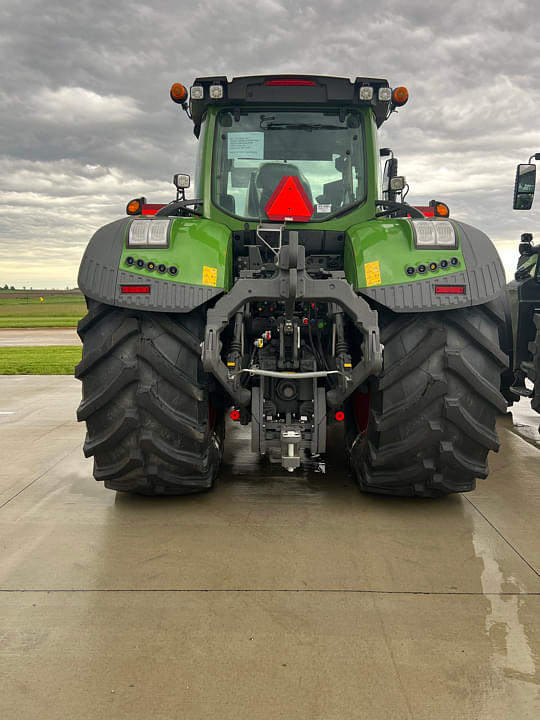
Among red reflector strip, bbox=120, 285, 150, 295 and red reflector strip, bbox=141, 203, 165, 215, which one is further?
red reflector strip, bbox=141, 203, 165, 215

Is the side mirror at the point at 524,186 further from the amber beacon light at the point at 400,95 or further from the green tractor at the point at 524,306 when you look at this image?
the amber beacon light at the point at 400,95

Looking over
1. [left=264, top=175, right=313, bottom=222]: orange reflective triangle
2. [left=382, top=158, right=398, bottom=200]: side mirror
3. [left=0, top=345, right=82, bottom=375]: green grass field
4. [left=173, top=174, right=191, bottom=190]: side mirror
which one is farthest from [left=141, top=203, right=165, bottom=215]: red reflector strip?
[left=0, top=345, right=82, bottom=375]: green grass field

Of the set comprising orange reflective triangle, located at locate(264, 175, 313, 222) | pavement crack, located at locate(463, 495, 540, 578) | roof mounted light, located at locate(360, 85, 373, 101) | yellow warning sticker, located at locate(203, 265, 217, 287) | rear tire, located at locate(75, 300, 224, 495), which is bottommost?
pavement crack, located at locate(463, 495, 540, 578)

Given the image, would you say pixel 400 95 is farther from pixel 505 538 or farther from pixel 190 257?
pixel 505 538

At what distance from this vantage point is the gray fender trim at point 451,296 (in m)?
3.18

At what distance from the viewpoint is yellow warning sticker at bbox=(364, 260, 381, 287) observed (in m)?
3.25

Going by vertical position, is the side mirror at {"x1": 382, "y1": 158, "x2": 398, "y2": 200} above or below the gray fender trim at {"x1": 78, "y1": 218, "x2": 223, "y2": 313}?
above

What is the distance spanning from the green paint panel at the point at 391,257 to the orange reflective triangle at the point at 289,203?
66cm

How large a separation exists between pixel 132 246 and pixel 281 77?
172 cm

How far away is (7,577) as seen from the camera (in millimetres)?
2811

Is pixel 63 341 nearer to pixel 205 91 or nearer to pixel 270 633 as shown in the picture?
pixel 205 91

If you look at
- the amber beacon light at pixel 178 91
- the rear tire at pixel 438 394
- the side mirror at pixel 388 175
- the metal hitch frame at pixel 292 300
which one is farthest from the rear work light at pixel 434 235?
the amber beacon light at pixel 178 91

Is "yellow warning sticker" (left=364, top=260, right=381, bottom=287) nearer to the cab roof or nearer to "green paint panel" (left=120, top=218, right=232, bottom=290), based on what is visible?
"green paint panel" (left=120, top=218, right=232, bottom=290)

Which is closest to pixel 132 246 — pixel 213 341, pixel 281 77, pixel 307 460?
pixel 213 341
